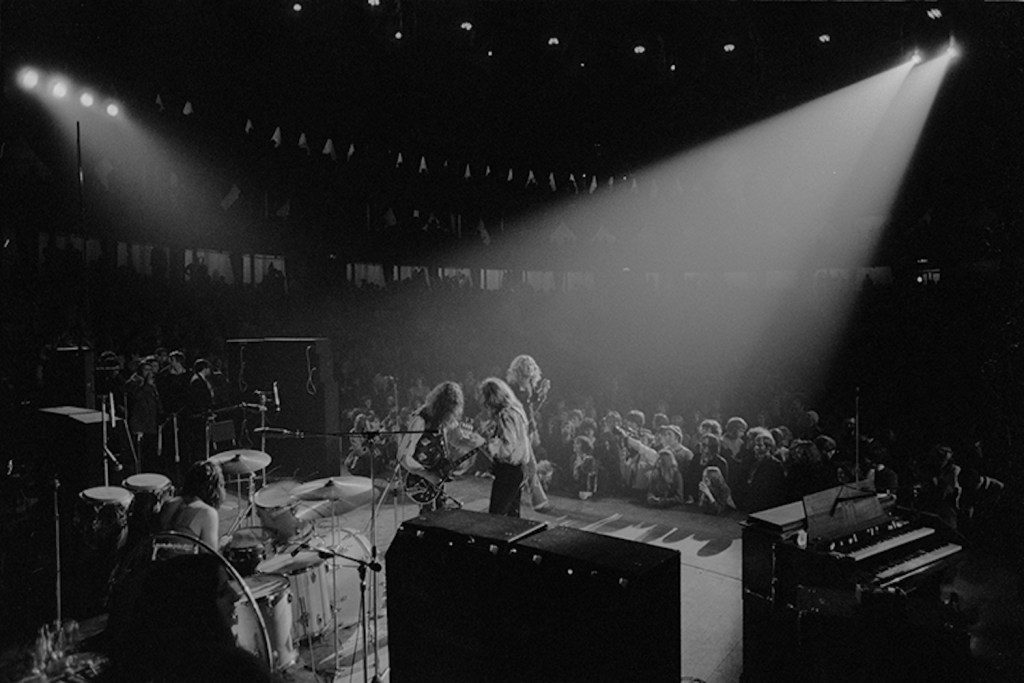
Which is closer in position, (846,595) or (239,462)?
(846,595)

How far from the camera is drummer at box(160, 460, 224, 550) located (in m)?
3.95

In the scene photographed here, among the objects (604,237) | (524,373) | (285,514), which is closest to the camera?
(285,514)

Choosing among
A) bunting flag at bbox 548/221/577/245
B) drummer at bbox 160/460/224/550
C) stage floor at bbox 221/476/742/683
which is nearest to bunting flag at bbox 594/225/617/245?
bunting flag at bbox 548/221/577/245

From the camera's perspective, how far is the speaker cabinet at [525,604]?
2777 mm

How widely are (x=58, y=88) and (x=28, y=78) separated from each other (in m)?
0.61

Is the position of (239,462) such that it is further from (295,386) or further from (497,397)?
(295,386)

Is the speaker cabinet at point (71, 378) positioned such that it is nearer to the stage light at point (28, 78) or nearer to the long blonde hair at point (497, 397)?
the long blonde hair at point (497, 397)

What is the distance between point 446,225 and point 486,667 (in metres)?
14.6

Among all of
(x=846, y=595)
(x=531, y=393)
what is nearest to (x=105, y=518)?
(x=531, y=393)

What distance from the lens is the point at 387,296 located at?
54.9 ft

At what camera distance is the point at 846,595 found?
3.72m

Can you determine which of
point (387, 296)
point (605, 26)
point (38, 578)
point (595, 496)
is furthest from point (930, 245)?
point (38, 578)

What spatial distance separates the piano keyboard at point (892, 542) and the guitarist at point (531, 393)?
10.5 feet

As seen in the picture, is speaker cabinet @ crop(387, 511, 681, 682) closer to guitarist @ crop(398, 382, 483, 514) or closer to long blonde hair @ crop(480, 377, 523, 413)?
guitarist @ crop(398, 382, 483, 514)
